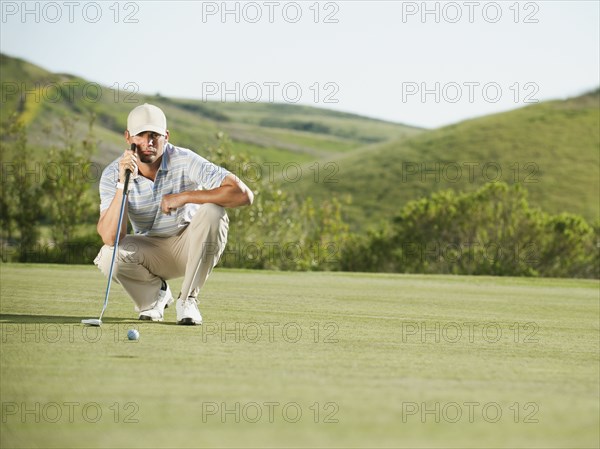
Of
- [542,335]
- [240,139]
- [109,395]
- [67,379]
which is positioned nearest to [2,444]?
[109,395]

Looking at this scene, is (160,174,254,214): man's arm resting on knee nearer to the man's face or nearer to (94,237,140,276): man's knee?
the man's face

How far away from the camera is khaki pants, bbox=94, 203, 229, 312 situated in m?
7.84

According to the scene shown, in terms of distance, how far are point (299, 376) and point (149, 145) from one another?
332 centimetres

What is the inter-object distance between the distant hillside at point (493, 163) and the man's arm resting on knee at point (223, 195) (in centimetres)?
6123

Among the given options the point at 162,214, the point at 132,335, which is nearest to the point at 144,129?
the point at 162,214

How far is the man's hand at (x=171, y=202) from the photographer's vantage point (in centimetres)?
780

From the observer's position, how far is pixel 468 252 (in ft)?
102

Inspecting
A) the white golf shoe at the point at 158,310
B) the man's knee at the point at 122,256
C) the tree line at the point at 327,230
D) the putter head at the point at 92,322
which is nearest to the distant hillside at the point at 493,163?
the tree line at the point at 327,230

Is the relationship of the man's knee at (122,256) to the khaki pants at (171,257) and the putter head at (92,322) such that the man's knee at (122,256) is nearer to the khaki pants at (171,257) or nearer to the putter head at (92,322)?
the khaki pants at (171,257)

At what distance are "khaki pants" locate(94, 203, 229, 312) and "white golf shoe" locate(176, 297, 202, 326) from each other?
0.27 ft

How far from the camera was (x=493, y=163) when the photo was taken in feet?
250

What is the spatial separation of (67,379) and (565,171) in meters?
72.4

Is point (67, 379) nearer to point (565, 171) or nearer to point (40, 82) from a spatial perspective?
point (565, 171)

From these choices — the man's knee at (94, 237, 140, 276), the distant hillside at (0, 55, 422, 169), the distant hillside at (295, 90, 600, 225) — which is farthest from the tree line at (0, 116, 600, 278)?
the distant hillside at (0, 55, 422, 169)
